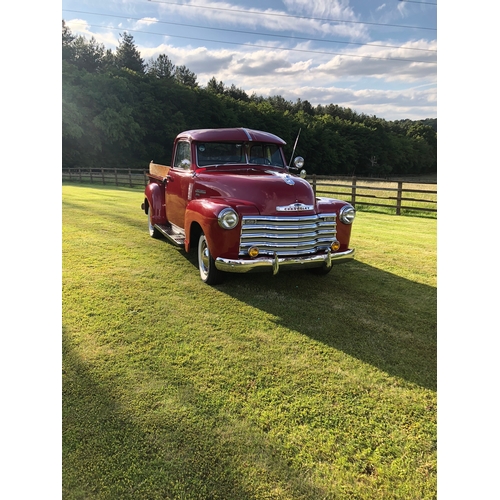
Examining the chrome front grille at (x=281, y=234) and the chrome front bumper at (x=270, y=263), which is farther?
the chrome front grille at (x=281, y=234)

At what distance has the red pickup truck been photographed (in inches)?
154

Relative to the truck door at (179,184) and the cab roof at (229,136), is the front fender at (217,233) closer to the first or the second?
the truck door at (179,184)

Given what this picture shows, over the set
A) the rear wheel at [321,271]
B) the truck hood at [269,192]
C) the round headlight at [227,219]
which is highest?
the truck hood at [269,192]

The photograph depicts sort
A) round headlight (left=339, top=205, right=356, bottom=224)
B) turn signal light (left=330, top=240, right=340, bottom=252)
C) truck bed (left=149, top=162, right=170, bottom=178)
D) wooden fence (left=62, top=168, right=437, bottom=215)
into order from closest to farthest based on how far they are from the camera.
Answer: turn signal light (left=330, top=240, right=340, bottom=252), round headlight (left=339, top=205, right=356, bottom=224), truck bed (left=149, top=162, right=170, bottom=178), wooden fence (left=62, top=168, right=437, bottom=215)

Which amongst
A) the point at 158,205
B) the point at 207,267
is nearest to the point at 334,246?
the point at 207,267

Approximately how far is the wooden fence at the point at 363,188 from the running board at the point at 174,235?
7.89 meters

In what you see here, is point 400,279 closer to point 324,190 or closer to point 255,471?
point 255,471

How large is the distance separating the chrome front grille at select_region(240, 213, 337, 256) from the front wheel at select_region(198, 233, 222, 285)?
0.55 metres

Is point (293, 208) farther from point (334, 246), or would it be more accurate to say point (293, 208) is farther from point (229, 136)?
point (229, 136)

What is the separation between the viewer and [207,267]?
4.49 metres

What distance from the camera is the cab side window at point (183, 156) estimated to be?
5257mm

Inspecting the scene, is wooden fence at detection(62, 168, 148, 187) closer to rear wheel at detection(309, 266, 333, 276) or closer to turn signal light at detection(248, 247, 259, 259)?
rear wheel at detection(309, 266, 333, 276)

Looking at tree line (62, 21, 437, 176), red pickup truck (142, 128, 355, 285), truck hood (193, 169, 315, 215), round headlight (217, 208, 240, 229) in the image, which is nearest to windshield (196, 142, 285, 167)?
red pickup truck (142, 128, 355, 285)

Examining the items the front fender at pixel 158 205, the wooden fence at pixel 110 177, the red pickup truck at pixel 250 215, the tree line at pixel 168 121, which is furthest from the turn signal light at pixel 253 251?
the tree line at pixel 168 121
